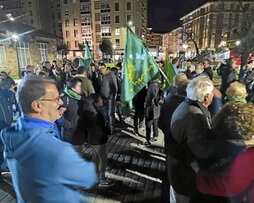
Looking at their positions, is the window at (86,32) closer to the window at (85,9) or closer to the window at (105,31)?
the window at (105,31)

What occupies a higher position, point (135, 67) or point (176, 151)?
point (135, 67)

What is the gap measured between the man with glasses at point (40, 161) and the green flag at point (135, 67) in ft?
10.9

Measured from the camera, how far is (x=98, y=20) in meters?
67.6

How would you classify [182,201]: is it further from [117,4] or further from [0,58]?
[117,4]

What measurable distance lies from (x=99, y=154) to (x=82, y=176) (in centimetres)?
242

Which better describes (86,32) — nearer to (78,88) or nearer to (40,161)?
(78,88)

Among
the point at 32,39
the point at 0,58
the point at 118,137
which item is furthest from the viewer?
the point at 32,39

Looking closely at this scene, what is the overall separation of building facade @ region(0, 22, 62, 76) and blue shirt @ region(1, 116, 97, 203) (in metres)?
20.3

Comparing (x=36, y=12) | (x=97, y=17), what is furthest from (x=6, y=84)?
(x=36, y=12)

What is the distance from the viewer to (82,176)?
139cm

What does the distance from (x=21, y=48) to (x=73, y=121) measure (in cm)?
2665

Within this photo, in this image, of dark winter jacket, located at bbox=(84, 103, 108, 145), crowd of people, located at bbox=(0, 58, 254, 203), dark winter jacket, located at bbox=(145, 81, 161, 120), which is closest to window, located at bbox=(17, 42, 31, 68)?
dark winter jacket, located at bbox=(145, 81, 161, 120)

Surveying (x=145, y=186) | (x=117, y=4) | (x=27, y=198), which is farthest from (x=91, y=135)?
(x=117, y=4)

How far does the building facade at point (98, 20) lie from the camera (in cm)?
6569
